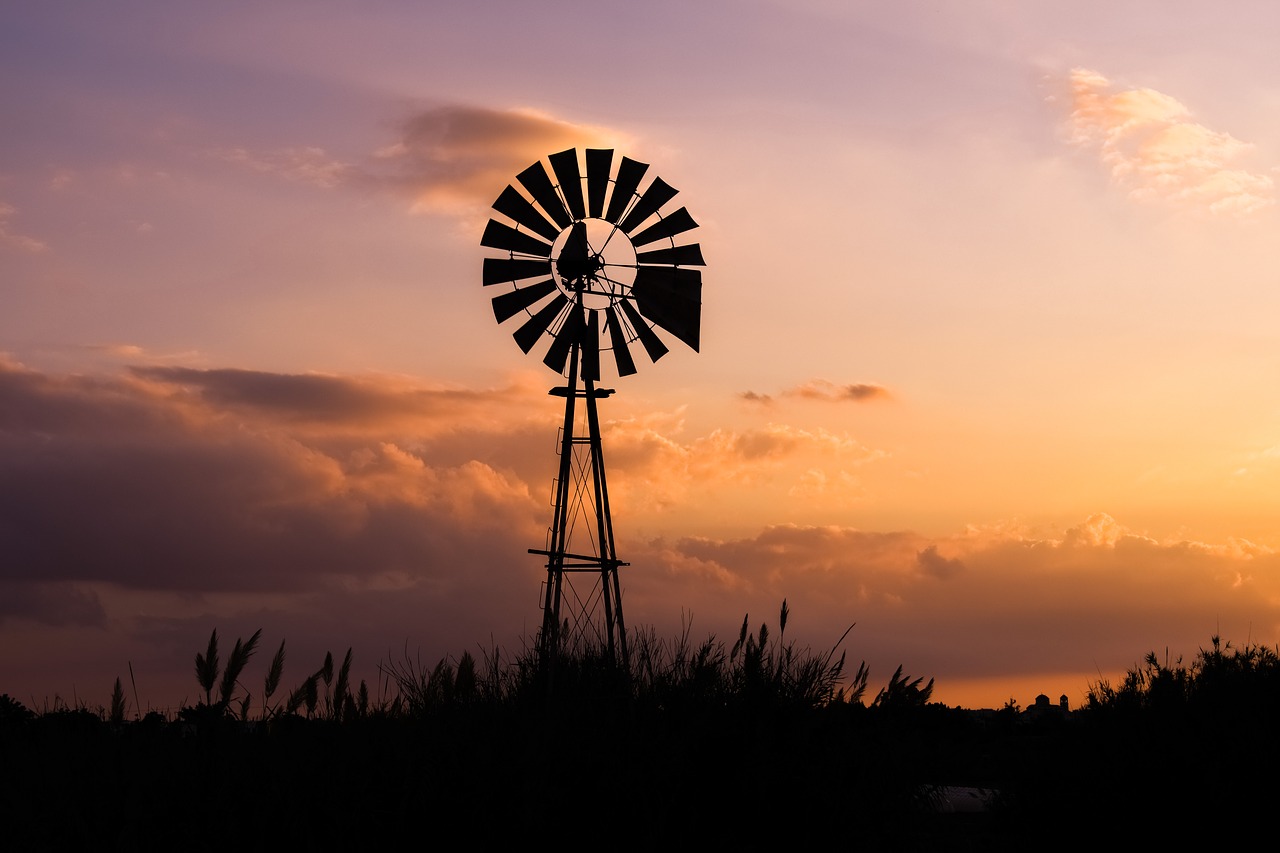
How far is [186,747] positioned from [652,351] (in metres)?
8.42

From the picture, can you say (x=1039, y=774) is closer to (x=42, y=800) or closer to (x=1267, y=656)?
(x=1267, y=656)

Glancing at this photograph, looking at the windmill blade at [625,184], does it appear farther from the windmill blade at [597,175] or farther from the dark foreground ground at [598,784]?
the dark foreground ground at [598,784]

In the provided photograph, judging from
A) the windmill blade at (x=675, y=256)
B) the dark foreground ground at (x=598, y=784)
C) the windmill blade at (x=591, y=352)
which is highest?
the windmill blade at (x=675, y=256)

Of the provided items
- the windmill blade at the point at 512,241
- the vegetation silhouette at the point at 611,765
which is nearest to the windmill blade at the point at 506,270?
the windmill blade at the point at 512,241

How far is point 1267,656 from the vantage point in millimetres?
17719

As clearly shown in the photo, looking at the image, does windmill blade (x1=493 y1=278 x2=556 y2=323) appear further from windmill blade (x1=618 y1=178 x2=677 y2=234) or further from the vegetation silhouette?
the vegetation silhouette

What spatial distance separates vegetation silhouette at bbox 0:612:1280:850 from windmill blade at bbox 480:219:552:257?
19.6 ft

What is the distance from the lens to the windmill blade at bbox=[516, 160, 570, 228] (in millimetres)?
18219

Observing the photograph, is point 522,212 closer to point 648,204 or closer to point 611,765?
point 648,204

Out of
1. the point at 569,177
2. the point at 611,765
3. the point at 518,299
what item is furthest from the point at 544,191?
the point at 611,765

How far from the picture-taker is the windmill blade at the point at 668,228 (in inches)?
722

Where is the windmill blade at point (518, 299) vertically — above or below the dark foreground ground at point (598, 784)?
above

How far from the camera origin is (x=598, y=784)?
12289 mm

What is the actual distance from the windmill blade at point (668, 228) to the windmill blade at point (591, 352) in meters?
1.38
